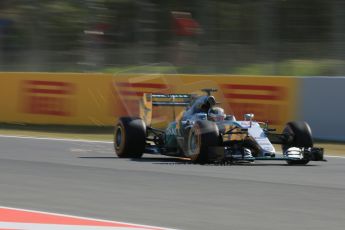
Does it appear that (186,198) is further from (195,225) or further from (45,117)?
(45,117)

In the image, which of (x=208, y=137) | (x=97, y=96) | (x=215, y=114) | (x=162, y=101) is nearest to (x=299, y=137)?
(x=215, y=114)

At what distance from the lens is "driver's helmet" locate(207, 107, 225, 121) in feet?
37.6

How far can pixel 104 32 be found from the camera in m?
20.2

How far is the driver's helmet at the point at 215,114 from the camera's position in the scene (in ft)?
37.6

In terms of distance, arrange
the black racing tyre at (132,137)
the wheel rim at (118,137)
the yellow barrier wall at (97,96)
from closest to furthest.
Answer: the black racing tyre at (132,137), the wheel rim at (118,137), the yellow barrier wall at (97,96)

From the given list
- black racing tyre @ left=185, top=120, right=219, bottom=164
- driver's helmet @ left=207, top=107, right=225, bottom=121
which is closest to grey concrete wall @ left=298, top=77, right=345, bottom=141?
driver's helmet @ left=207, top=107, right=225, bottom=121

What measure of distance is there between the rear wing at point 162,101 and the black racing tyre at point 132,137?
1.51ft

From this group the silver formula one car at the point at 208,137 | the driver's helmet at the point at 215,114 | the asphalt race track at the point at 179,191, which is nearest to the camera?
the asphalt race track at the point at 179,191

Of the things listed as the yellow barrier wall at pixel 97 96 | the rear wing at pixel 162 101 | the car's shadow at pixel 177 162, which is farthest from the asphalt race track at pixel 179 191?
the yellow barrier wall at pixel 97 96

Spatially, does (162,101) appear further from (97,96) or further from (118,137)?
(97,96)

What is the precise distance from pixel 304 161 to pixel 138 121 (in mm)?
2406

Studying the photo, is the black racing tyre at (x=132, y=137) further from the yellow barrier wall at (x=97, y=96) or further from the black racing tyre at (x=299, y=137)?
the yellow barrier wall at (x=97, y=96)

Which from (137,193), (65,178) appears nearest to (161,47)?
(65,178)

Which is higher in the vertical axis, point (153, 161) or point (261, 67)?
point (261, 67)
